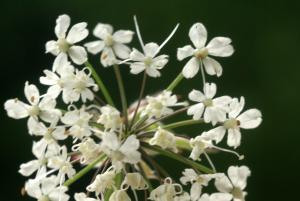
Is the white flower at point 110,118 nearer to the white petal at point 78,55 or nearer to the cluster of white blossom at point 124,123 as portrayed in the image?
the cluster of white blossom at point 124,123

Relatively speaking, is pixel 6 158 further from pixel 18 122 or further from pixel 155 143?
pixel 155 143

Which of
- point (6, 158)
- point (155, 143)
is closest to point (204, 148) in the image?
point (155, 143)

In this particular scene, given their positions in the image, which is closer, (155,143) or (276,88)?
(155,143)

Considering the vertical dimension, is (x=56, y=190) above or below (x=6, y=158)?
above

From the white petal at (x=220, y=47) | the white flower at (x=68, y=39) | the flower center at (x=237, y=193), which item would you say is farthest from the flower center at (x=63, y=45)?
the flower center at (x=237, y=193)

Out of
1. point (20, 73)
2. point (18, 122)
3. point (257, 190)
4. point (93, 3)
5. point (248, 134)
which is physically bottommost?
point (257, 190)

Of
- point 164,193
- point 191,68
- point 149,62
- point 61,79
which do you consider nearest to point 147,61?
point 149,62

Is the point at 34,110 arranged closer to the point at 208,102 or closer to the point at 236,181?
the point at 208,102
